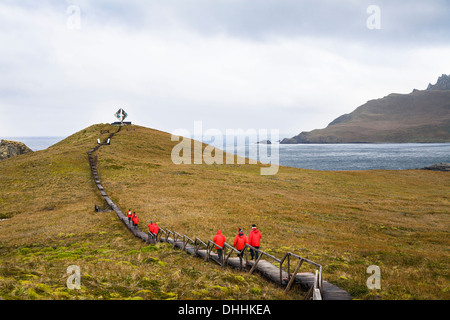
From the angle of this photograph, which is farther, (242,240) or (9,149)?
(9,149)

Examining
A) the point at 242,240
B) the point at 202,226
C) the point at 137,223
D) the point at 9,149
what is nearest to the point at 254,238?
the point at 242,240

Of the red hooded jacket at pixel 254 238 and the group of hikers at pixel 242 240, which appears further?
the red hooded jacket at pixel 254 238

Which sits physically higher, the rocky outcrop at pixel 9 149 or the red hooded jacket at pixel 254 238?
the rocky outcrop at pixel 9 149

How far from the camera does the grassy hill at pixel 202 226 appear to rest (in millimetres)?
11701

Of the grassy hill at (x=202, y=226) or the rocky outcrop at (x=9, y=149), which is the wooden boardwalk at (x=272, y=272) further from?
the rocky outcrop at (x=9, y=149)

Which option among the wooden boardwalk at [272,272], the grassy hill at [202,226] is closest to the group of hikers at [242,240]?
the wooden boardwalk at [272,272]

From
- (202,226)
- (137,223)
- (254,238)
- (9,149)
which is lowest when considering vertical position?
(202,226)

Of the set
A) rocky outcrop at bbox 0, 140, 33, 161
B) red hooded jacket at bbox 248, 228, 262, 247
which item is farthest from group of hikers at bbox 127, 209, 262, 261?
rocky outcrop at bbox 0, 140, 33, 161

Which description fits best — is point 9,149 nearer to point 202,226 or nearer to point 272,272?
point 202,226

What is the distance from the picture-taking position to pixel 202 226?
26828 millimetres

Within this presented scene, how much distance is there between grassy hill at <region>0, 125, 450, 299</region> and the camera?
11.7m

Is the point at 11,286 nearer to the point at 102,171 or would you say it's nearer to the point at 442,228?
the point at 442,228

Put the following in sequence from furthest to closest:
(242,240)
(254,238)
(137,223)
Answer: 1. (137,223)
2. (254,238)
3. (242,240)

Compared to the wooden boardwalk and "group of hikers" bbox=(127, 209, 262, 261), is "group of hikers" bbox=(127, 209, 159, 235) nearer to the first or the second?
the wooden boardwalk
